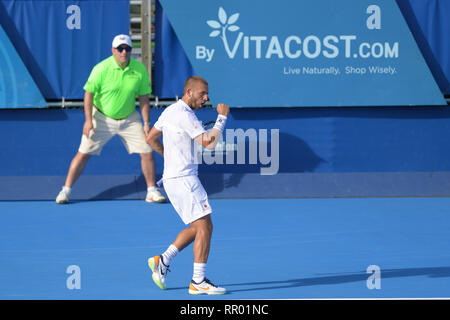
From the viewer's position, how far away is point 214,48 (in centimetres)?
1280

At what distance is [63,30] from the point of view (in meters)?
12.9

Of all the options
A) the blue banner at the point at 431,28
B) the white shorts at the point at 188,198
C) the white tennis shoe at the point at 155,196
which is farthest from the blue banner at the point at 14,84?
the white shorts at the point at 188,198

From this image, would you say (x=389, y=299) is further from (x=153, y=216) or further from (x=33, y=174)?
(x=33, y=174)

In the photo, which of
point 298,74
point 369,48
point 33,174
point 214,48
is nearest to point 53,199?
point 33,174

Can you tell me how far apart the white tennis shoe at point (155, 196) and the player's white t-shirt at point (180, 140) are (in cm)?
518

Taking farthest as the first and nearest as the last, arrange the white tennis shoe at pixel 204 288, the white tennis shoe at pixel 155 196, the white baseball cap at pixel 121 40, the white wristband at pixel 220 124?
the white tennis shoe at pixel 155 196
the white baseball cap at pixel 121 40
the white wristband at pixel 220 124
the white tennis shoe at pixel 204 288

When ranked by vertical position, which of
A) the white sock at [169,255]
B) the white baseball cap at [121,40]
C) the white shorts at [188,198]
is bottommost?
the white sock at [169,255]

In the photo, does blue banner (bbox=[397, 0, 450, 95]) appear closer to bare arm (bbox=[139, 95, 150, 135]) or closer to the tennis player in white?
bare arm (bbox=[139, 95, 150, 135])

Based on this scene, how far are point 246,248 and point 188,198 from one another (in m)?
2.08

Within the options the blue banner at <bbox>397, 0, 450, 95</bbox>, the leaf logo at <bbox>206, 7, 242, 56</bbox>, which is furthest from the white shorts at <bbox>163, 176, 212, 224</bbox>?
the blue banner at <bbox>397, 0, 450, 95</bbox>

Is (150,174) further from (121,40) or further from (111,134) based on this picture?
(121,40)

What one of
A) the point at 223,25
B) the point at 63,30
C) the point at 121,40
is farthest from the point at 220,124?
the point at 63,30

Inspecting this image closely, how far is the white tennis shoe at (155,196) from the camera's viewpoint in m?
12.4

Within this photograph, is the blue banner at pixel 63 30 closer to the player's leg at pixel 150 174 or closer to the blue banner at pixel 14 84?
the blue banner at pixel 14 84
